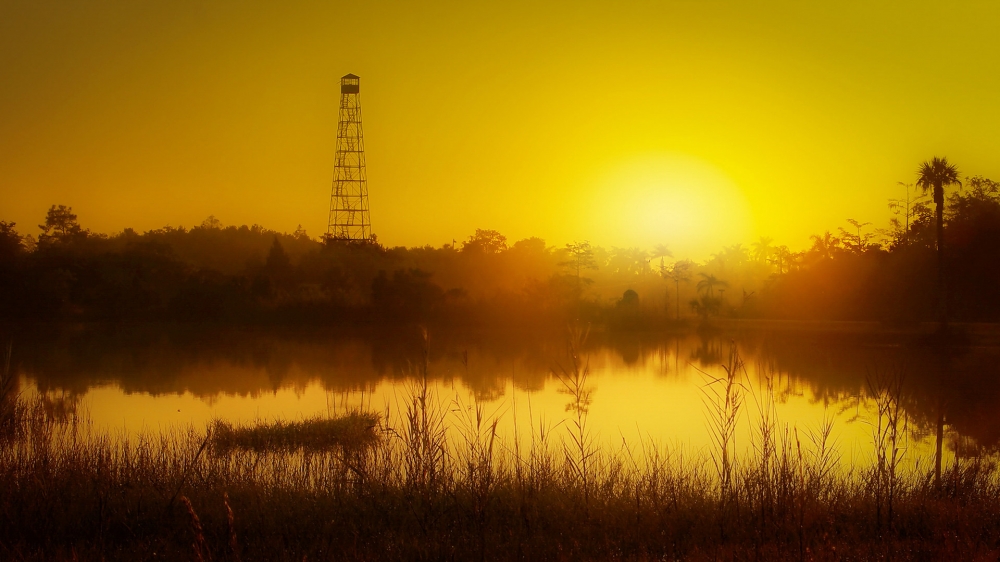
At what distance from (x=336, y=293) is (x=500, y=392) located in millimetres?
39101

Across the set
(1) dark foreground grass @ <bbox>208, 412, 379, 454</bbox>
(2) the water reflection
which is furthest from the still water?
(1) dark foreground grass @ <bbox>208, 412, 379, 454</bbox>

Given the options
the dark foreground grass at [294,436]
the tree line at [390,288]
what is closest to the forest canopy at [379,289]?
the tree line at [390,288]

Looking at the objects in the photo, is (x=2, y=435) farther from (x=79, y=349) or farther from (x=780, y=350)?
(x=780, y=350)

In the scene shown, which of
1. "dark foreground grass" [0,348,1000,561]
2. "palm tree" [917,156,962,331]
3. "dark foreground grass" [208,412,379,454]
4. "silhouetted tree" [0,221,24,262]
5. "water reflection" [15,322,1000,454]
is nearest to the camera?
"dark foreground grass" [0,348,1000,561]

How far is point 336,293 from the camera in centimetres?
5928

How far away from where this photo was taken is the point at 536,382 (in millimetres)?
25875

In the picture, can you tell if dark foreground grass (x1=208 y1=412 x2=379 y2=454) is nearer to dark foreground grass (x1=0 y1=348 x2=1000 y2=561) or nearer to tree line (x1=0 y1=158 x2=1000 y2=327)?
dark foreground grass (x1=0 y1=348 x2=1000 y2=561)

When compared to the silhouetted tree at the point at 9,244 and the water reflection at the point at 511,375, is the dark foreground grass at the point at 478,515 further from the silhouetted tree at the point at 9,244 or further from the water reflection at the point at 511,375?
the silhouetted tree at the point at 9,244

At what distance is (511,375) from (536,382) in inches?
66.5

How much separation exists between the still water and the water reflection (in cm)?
7

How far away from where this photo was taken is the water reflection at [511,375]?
1856 centimetres

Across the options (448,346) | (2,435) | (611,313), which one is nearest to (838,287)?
(611,313)

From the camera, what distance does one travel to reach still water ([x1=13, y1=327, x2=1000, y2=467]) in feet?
53.2

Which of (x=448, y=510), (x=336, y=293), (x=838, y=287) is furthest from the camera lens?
(x=336, y=293)
